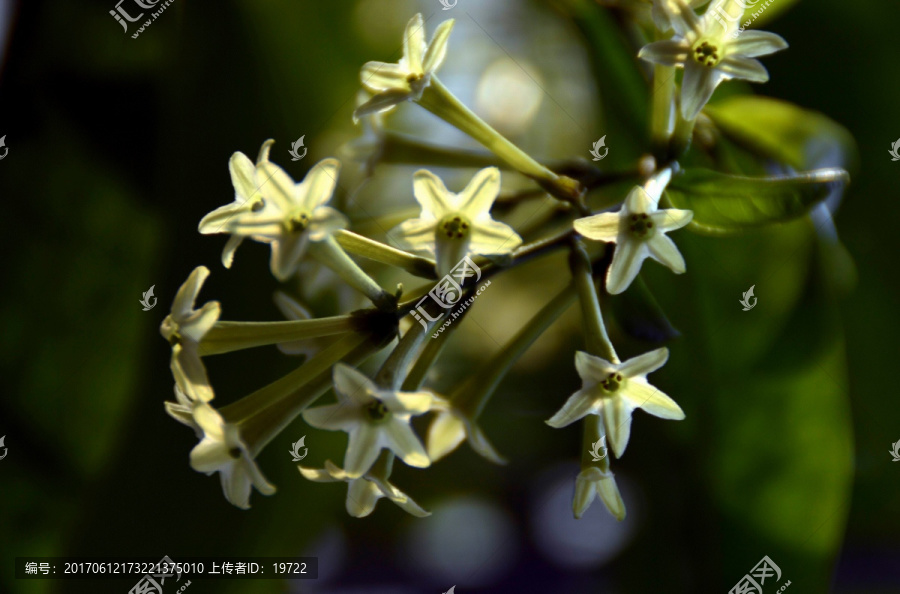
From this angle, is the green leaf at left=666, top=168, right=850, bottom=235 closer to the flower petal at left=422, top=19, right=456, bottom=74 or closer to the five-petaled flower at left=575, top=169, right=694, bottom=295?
the five-petaled flower at left=575, top=169, right=694, bottom=295

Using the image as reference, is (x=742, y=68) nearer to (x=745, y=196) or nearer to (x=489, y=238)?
(x=745, y=196)

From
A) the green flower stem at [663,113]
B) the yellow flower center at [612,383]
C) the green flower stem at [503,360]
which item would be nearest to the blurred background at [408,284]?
the green flower stem at [663,113]
